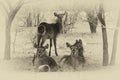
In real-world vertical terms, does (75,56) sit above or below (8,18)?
below

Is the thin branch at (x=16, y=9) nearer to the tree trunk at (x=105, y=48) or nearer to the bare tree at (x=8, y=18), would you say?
the bare tree at (x=8, y=18)

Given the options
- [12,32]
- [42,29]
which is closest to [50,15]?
[42,29]

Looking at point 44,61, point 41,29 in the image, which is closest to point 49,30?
point 41,29

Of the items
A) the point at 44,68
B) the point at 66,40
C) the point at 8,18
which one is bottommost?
the point at 44,68

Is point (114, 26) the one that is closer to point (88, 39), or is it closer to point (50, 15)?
point (88, 39)

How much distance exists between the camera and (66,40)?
160cm

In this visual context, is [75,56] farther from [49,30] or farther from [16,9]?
[16,9]

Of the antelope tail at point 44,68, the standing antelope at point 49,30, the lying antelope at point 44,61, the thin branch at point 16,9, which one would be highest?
the thin branch at point 16,9

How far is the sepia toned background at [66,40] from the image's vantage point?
1.60 meters

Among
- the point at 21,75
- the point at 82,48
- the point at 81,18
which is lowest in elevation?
the point at 21,75

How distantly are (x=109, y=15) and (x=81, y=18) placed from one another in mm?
130

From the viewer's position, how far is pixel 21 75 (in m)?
1.61

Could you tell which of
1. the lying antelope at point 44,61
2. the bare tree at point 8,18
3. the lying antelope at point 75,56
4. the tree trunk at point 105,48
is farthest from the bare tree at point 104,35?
the bare tree at point 8,18

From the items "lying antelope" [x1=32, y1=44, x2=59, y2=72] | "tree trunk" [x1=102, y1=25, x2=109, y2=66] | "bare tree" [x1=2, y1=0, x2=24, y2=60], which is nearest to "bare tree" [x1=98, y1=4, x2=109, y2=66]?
"tree trunk" [x1=102, y1=25, x2=109, y2=66]
